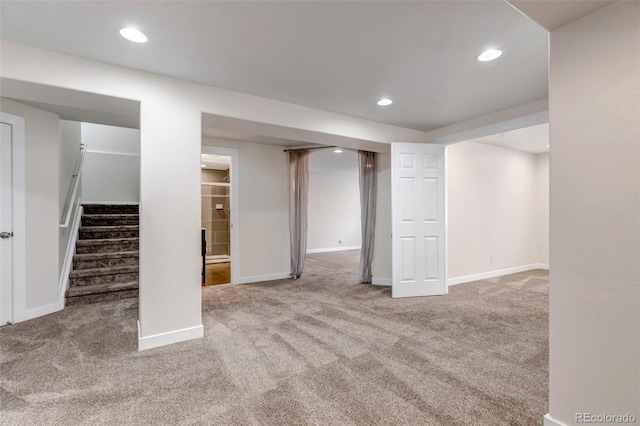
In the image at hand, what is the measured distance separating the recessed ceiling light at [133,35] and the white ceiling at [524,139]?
449 centimetres

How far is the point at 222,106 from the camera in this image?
2795 mm

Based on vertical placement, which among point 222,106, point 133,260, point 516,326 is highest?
point 222,106

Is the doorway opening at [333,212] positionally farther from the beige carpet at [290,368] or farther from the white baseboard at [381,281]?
the beige carpet at [290,368]

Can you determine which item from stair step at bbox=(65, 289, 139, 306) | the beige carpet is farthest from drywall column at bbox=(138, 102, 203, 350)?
stair step at bbox=(65, 289, 139, 306)

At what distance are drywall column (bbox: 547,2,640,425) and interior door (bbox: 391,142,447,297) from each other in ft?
8.18

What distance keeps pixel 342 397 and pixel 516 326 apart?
2.22 meters

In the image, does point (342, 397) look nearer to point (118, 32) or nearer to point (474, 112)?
point (118, 32)

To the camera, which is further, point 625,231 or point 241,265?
point 241,265

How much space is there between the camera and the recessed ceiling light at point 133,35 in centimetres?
192

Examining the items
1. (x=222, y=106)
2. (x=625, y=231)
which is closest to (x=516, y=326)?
(x=625, y=231)

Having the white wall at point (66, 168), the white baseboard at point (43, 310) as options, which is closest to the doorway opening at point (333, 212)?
the white wall at point (66, 168)

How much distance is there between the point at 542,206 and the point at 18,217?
8500 mm

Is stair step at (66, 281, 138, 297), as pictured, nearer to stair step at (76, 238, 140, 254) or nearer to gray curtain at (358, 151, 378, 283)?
stair step at (76, 238, 140, 254)

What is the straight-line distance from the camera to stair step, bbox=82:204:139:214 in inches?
195
